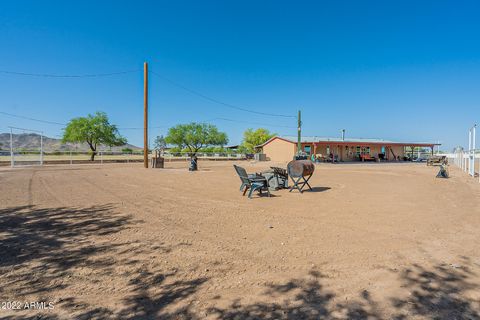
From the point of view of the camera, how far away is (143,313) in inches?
95.8

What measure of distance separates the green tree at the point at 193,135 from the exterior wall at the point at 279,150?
23.2 metres

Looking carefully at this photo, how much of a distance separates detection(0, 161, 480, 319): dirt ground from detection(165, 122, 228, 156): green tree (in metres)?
57.0

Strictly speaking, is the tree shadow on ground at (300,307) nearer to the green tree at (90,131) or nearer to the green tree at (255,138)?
the green tree at (90,131)

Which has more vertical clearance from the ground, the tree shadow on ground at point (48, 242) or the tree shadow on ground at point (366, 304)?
the tree shadow on ground at point (48, 242)

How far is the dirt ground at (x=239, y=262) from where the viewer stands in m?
2.54

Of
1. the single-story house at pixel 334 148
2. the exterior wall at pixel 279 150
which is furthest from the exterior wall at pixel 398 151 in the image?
the exterior wall at pixel 279 150

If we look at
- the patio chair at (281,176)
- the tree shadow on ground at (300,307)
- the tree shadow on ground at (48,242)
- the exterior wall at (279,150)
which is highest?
the exterior wall at (279,150)

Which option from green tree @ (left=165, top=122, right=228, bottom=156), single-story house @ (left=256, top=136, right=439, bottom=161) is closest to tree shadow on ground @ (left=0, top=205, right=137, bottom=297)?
single-story house @ (left=256, top=136, right=439, bottom=161)

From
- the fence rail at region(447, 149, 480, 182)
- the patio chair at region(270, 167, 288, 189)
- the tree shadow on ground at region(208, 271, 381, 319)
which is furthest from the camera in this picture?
the fence rail at region(447, 149, 480, 182)

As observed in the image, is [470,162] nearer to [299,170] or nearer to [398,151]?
[299,170]

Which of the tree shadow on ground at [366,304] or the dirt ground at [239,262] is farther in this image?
the dirt ground at [239,262]

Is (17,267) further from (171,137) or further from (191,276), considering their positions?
(171,137)

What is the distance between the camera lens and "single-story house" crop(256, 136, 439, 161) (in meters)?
36.4

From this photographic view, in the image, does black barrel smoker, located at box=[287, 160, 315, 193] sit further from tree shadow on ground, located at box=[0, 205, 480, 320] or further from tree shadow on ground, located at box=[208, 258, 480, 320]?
tree shadow on ground, located at box=[208, 258, 480, 320]
